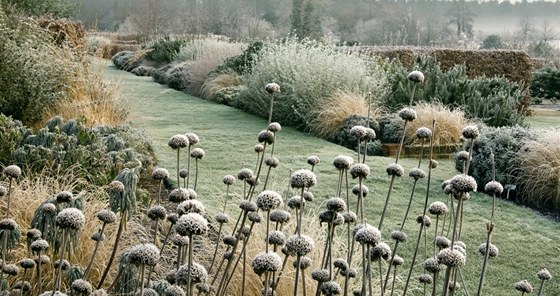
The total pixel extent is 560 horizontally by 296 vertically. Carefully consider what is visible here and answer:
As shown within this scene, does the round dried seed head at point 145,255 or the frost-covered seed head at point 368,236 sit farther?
the frost-covered seed head at point 368,236

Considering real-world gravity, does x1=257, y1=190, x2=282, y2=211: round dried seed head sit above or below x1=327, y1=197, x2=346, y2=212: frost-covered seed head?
above

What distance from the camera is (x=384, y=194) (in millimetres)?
6473

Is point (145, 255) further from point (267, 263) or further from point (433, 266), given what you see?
point (433, 266)

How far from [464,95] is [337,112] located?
7.68ft

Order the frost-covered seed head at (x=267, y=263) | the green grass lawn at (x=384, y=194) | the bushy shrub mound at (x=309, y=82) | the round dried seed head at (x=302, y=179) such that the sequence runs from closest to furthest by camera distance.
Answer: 1. the frost-covered seed head at (x=267, y=263)
2. the round dried seed head at (x=302, y=179)
3. the green grass lawn at (x=384, y=194)
4. the bushy shrub mound at (x=309, y=82)

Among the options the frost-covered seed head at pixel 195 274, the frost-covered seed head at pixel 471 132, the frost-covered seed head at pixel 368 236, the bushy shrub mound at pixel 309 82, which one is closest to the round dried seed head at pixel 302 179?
the frost-covered seed head at pixel 368 236

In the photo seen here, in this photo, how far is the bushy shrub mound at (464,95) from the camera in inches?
414

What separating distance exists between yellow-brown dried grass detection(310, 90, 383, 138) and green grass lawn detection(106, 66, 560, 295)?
293 mm

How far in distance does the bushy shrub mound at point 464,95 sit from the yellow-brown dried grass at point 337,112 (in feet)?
2.71

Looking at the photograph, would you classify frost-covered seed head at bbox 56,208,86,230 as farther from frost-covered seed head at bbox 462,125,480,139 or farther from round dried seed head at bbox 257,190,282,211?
frost-covered seed head at bbox 462,125,480,139

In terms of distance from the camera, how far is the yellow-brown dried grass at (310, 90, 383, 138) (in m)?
10.1

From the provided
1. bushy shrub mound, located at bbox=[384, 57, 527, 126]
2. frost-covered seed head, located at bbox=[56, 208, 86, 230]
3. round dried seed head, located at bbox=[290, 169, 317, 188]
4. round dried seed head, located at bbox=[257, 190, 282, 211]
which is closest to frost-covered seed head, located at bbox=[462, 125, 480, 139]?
round dried seed head, located at bbox=[290, 169, 317, 188]

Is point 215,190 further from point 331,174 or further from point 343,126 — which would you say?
point 343,126

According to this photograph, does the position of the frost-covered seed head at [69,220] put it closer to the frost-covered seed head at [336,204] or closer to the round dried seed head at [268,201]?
the round dried seed head at [268,201]
